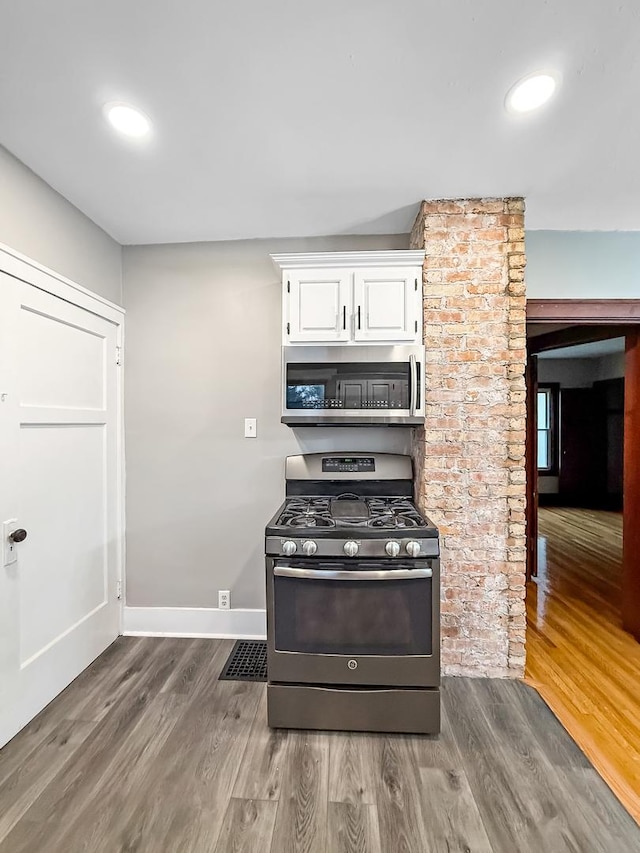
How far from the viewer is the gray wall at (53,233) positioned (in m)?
1.89

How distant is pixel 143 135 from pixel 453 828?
2.88 m

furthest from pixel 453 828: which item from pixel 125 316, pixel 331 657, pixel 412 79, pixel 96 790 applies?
pixel 125 316

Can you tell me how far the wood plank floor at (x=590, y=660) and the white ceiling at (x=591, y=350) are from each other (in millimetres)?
3385

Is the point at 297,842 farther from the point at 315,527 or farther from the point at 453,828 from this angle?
the point at 315,527

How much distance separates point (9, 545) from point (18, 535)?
6 cm

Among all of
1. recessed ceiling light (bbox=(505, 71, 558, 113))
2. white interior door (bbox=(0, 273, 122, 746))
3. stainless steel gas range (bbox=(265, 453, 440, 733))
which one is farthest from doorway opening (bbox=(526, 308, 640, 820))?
white interior door (bbox=(0, 273, 122, 746))

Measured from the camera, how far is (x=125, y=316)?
2.80m

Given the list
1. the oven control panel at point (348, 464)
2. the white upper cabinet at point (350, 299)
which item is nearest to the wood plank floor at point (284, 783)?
the oven control panel at point (348, 464)

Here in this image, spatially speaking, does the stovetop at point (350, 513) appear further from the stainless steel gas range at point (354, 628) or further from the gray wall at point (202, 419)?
the gray wall at point (202, 419)

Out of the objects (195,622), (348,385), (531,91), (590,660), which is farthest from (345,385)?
(590,660)

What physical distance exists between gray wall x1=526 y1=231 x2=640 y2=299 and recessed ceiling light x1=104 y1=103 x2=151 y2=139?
7.26ft

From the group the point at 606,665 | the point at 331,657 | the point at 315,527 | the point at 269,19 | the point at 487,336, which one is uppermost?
the point at 269,19

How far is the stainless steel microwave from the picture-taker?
2322mm

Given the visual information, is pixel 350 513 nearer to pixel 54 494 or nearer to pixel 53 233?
pixel 54 494
